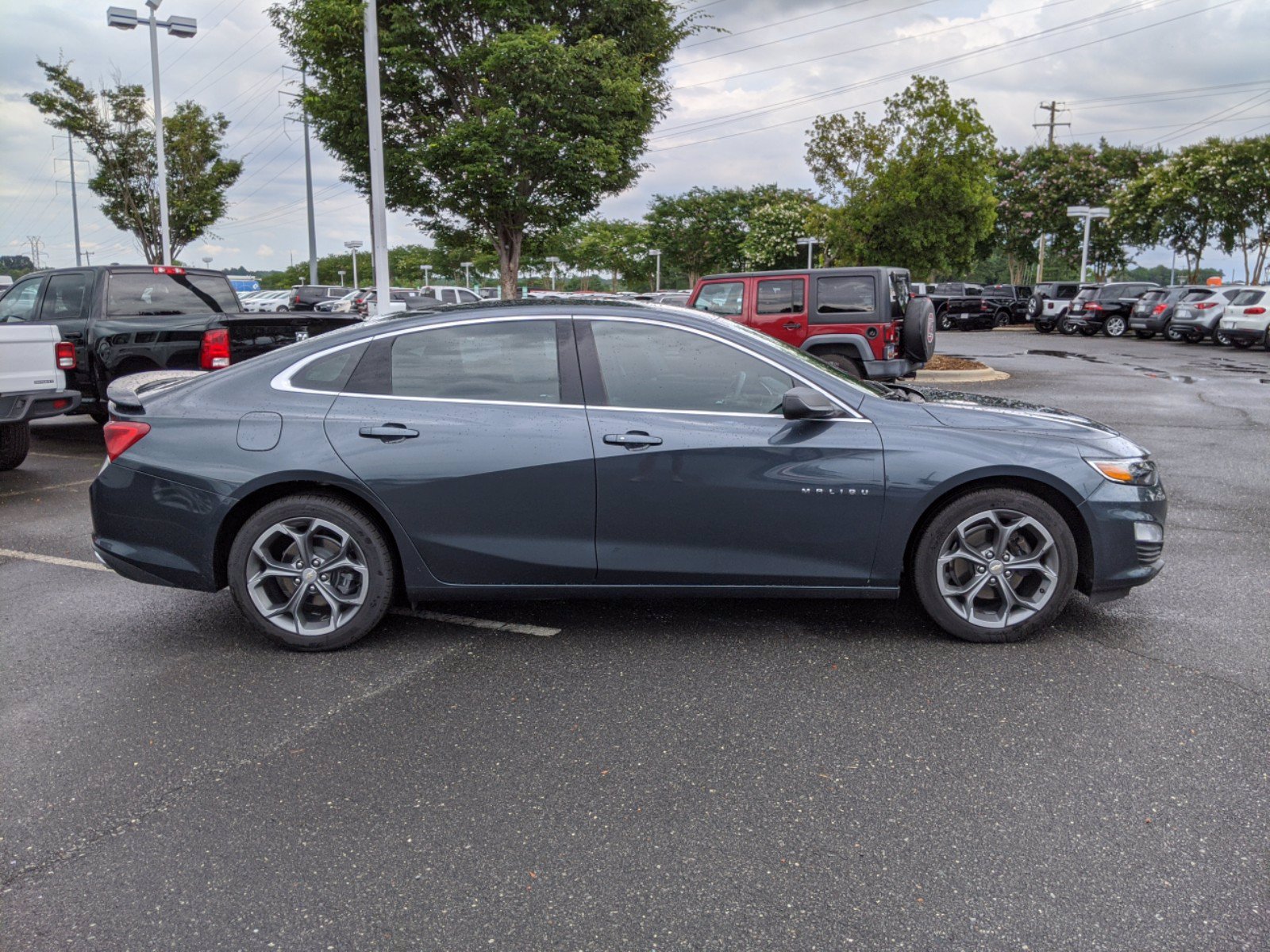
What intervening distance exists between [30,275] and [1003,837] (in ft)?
36.3

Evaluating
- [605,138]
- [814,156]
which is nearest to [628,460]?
[605,138]

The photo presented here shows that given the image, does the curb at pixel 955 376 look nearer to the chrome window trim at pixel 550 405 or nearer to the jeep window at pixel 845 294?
the jeep window at pixel 845 294

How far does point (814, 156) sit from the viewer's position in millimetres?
28547

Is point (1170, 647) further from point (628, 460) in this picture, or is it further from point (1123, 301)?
point (1123, 301)

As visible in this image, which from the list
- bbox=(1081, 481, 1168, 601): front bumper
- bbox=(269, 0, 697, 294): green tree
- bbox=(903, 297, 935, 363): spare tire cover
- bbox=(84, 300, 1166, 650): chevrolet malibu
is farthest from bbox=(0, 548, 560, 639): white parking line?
bbox=(269, 0, 697, 294): green tree

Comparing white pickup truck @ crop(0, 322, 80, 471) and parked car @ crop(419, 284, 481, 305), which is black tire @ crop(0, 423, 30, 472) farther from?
parked car @ crop(419, 284, 481, 305)

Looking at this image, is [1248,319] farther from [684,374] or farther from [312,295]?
[312,295]

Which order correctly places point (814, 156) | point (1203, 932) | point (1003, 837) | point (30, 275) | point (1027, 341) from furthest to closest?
point (1027, 341) < point (814, 156) < point (30, 275) < point (1003, 837) < point (1203, 932)

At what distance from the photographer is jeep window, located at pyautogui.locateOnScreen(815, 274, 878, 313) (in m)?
13.0

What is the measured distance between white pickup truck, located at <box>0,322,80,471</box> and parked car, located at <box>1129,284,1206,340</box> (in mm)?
30993

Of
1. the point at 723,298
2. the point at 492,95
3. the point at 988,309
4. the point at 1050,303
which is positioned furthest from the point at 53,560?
the point at 988,309

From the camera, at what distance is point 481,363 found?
4566 millimetres

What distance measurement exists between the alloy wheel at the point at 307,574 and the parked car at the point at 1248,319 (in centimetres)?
2881

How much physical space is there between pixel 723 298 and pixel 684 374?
9.34 metres
